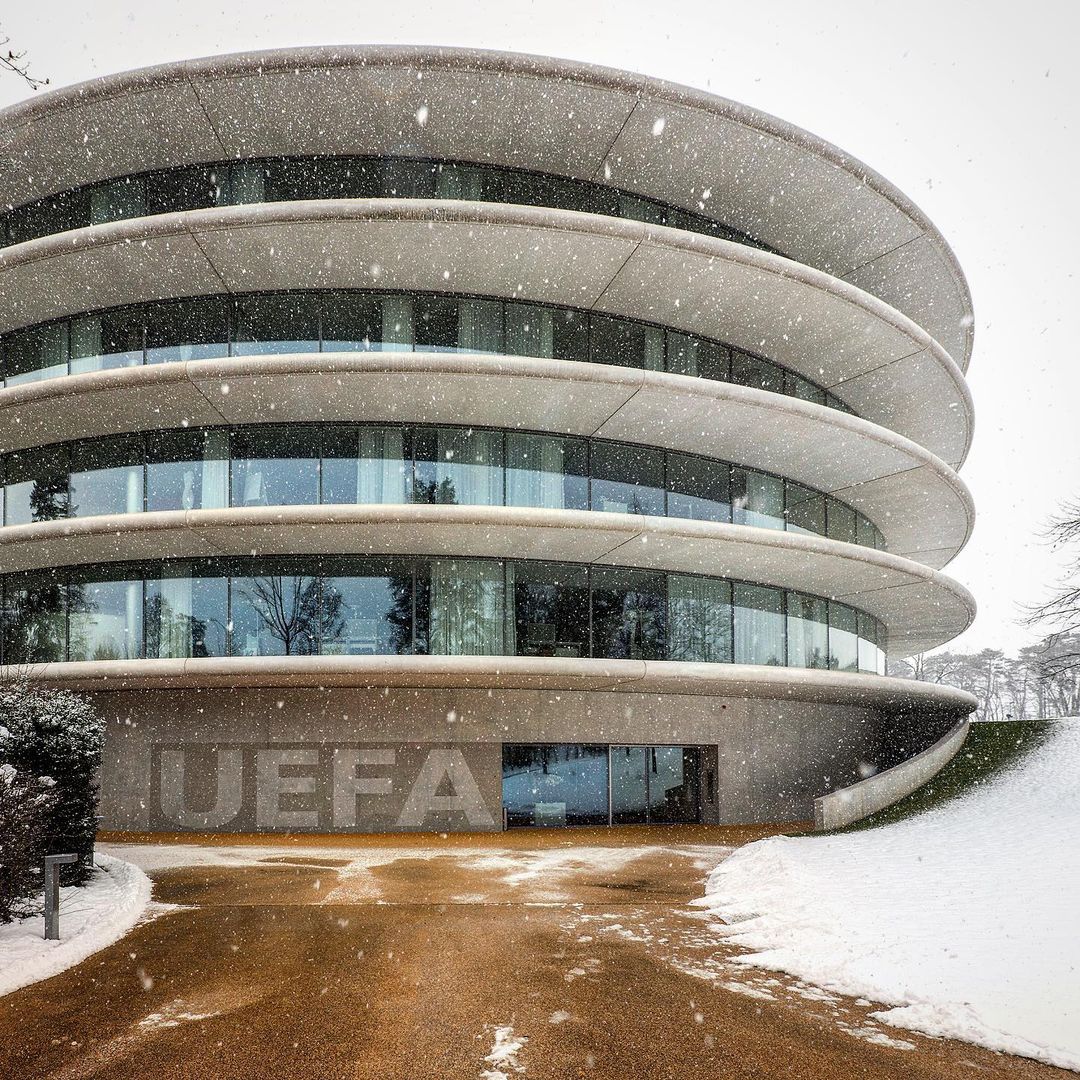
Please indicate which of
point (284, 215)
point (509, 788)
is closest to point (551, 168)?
point (284, 215)

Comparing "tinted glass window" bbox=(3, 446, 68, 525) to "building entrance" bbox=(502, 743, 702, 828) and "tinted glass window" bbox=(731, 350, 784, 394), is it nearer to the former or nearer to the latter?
"building entrance" bbox=(502, 743, 702, 828)

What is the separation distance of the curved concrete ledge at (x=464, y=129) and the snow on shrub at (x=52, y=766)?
13.8 m

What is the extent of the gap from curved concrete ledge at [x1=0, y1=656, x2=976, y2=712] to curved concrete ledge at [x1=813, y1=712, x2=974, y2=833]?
2.52 m

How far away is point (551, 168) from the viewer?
68.2ft

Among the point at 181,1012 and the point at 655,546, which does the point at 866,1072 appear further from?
the point at 655,546

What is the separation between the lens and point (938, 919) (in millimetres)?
8680

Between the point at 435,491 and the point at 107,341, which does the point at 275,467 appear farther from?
the point at 107,341

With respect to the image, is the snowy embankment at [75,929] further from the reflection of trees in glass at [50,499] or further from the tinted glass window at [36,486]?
the tinted glass window at [36,486]

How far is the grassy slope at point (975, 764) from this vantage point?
18.4 m

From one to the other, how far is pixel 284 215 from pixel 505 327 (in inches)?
209

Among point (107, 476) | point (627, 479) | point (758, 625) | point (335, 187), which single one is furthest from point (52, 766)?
point (758, 625)

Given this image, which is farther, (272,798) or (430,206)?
(272,798)

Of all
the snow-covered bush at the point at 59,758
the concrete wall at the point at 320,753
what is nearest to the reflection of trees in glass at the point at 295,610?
the concrete wall at the point at 320,753

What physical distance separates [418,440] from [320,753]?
7376 mm
